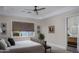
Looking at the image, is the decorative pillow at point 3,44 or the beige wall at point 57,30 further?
the beige wall at point 57,30

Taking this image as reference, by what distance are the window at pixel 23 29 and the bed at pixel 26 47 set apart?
0.51 feet

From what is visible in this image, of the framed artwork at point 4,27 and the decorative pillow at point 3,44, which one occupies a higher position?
the framed artwork at point 4,27

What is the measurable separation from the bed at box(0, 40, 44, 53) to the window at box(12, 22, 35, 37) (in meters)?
0.16

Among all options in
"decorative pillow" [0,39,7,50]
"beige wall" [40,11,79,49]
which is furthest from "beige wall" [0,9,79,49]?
"decorative pillow" [0,39,7,50]

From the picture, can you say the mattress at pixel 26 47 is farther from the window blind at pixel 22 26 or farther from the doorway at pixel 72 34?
the doorway at pixel 72 34

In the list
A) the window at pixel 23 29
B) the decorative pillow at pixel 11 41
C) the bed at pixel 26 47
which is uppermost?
the window at pixel 23 29

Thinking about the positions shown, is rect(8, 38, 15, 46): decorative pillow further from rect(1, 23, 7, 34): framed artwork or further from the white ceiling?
the white ceiling

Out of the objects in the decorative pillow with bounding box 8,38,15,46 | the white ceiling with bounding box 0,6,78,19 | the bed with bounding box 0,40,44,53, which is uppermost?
the white ceiling with bounding box 0,6,78,19

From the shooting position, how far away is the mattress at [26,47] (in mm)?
1847

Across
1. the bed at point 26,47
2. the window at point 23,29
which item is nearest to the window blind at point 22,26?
the window at point 23,29

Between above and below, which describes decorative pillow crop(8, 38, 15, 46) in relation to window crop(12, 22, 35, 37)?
below

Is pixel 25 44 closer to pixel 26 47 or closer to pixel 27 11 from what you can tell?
Result: pixel 26 47

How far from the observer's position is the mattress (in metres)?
1.85

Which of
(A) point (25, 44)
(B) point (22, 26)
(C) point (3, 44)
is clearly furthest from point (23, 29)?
(C) point (3, 44)
